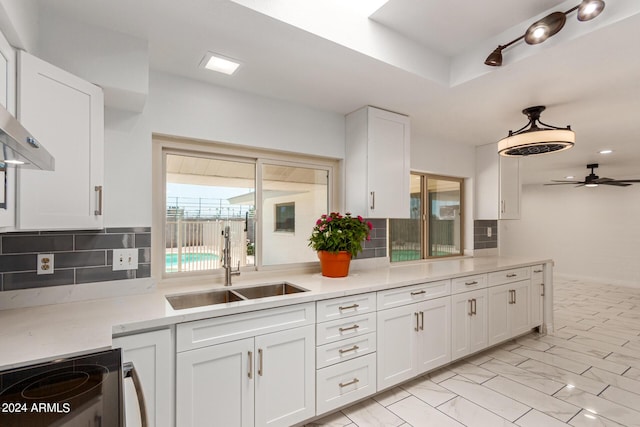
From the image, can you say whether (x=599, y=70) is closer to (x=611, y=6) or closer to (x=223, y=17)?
(x=611, y=6)

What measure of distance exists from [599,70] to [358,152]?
169cm

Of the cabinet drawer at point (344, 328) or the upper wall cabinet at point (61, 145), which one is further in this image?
the cabinet drawer at point (344, 328)

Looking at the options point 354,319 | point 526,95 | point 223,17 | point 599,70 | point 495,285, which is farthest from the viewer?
point 495,285

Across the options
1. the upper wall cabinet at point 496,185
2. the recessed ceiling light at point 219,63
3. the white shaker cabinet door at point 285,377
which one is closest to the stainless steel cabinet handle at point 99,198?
the recessed ceiling light at point 219,63

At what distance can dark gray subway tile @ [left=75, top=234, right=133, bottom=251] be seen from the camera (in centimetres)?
180

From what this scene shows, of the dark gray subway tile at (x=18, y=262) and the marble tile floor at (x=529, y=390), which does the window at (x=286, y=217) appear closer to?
the marble tile floor at (x=529, y=390)

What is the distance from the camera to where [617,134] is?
11.6ft

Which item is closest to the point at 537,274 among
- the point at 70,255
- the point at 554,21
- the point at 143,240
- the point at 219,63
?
the point at 554,21

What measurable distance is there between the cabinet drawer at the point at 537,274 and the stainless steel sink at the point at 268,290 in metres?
2.90

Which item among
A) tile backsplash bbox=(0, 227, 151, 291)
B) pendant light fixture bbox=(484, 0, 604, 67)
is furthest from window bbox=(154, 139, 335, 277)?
pendant light fixture bbox=(484, 0, 604, 67)

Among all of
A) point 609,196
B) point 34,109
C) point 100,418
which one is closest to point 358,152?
point 34,109

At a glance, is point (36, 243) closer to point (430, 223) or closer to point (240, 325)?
point (240, 325)

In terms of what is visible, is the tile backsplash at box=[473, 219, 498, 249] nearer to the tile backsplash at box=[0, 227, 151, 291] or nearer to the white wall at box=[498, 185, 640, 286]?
the white wall at box=[498, 185, 640, 286]

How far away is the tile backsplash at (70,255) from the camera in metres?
1.64
